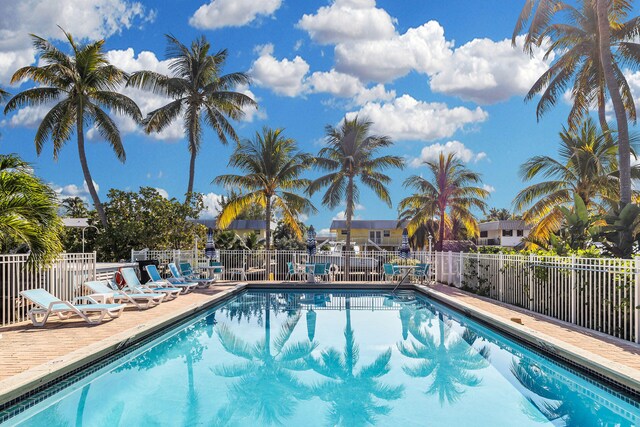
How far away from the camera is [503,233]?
175ft

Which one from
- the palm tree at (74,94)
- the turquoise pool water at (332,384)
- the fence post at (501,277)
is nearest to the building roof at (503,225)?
the fence post at (501,277)

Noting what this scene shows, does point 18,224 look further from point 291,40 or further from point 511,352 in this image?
point 291,40

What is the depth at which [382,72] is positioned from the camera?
20.0 m

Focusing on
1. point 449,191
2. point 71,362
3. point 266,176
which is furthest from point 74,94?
point 71,362

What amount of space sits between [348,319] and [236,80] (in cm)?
1687

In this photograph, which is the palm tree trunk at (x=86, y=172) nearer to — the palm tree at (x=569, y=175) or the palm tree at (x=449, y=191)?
the palm tree at (x=449, y=191)

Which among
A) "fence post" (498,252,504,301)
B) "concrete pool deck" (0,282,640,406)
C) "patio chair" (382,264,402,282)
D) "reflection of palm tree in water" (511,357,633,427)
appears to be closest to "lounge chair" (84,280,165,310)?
"concrete pool deck" (0,282,640,406)

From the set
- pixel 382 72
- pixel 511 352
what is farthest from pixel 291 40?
pixel 511 352

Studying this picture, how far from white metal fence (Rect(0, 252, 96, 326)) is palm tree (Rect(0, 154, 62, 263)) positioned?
35cm

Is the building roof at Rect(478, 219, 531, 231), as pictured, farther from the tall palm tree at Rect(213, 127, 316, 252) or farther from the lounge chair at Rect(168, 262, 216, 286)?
the lounge chair at Rect(168, 262, 216, 286)

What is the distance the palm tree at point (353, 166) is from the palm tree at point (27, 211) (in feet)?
53.6

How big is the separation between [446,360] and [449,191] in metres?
19.6

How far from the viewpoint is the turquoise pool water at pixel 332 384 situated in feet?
20.2

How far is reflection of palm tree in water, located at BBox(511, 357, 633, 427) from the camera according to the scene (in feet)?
19.6
